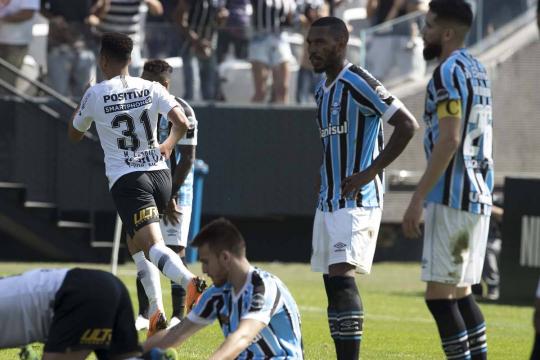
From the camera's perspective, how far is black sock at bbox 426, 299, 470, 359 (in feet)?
26.5

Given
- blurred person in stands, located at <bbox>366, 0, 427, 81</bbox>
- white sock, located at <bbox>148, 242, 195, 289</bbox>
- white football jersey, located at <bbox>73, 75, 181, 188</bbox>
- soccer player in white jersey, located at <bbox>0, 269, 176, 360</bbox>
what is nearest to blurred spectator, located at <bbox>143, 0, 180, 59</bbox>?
blurred person in stands, located at <bbox>366, 0, 427, 81</bbox>

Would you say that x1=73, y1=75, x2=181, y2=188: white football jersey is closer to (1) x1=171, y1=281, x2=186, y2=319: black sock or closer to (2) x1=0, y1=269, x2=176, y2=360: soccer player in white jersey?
(1) x1=171, y1=281, x2=186, y2=319: black sock

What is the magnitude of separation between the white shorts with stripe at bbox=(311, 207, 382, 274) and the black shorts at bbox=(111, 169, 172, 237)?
5.96 ft

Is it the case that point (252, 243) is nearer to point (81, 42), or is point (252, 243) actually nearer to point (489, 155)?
point (81, 42)

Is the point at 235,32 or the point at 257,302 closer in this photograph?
the point at 257,302

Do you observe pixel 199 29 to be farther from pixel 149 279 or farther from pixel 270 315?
pixel 270 315

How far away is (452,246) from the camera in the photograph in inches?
316

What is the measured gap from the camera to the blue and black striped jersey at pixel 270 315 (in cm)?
738

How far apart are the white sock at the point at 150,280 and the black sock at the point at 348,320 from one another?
2273mm

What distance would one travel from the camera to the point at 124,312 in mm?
7531

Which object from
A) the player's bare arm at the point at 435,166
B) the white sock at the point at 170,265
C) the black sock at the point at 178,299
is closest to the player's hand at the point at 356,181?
the player's bare arm at the point at 435,166

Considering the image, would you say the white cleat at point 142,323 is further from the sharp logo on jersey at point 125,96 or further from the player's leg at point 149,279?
the sharp logo on jersey at point 125,96

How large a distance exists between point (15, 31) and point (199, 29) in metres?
2.60

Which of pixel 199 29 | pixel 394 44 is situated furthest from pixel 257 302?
pixel 394 44
